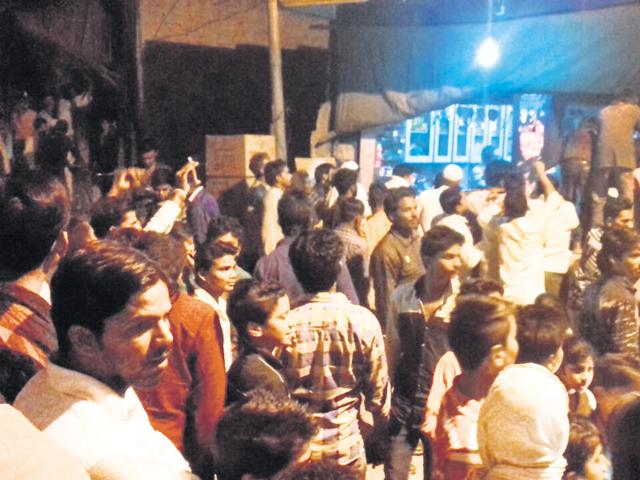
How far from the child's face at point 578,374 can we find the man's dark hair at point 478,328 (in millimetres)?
898

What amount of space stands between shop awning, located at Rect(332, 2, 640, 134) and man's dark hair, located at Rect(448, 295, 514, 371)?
25.7 feet

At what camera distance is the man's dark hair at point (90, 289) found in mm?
2266

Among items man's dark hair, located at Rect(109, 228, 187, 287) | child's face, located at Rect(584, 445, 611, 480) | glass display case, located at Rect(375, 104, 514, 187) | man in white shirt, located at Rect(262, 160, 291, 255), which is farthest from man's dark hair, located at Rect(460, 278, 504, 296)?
glass display case, located at Rect(375, 104, 514, 187)

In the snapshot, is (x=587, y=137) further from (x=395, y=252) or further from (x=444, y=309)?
(x=444, y=309)

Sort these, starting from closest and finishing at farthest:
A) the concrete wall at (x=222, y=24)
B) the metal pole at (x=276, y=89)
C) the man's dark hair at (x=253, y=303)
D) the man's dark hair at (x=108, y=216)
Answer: the man's dark hair at (x=253, y=303), the man's dark hair at (x=108, y=216), the metal pole at (x=276, y=89), the concrete wall at (x=222, y=24)

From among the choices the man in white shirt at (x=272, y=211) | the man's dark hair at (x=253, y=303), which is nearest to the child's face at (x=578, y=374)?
the man's dark hair at (x=253, y=303)

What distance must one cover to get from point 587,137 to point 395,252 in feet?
16.0

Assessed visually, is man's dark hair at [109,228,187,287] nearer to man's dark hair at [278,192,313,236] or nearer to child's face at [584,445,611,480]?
child's face at [584,445,611,480]

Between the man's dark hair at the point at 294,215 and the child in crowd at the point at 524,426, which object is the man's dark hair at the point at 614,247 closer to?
the man's dark hair at the point at 294,215

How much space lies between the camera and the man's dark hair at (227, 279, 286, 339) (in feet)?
12.9

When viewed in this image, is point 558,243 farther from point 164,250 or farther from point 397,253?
point 164,250

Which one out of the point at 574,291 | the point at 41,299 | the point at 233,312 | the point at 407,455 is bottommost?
the point at 407,455

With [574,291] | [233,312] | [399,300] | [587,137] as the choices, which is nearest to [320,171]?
[587,137]

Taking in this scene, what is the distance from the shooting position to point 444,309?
4652 millimetres
